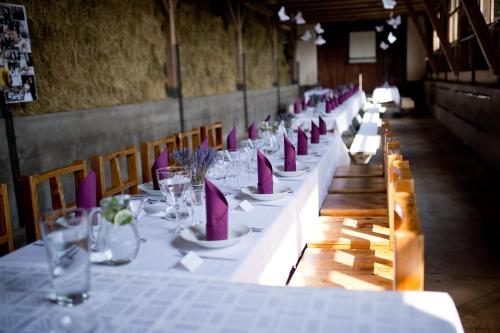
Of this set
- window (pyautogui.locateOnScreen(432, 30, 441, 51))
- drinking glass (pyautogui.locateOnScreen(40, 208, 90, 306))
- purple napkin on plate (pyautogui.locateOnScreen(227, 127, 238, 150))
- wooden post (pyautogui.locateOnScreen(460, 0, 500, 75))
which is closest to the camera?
drinking glass (pyautogui.locateOnScreen(40, 208, 90, 306))

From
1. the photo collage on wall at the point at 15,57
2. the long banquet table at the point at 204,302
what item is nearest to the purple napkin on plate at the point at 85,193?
the long banquet table at the point at 204,302

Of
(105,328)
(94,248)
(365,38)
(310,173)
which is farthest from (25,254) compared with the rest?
(365,38)

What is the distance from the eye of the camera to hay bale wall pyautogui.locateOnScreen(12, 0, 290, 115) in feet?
16.9

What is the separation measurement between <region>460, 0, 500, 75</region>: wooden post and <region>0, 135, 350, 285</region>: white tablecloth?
4947 mm

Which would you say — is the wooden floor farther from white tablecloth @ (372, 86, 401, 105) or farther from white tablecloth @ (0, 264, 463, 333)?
white tablecloth @ (372, 86, 401, 105)

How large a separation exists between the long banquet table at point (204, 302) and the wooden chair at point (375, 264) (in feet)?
0.44

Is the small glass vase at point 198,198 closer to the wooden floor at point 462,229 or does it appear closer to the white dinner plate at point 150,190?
the white dinner plate at point 150,190

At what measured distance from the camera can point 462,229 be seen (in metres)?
4.12

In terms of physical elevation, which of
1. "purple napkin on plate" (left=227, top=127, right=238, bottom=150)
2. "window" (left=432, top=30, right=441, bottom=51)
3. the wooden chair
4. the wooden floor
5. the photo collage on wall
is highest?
"window" (left=432, top=30, right=441, bottom=51)

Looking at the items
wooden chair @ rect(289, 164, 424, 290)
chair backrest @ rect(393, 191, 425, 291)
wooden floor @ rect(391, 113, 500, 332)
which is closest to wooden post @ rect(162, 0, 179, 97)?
wooden floor @ rect(391, 113, 500, 332)

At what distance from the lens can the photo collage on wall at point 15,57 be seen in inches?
174

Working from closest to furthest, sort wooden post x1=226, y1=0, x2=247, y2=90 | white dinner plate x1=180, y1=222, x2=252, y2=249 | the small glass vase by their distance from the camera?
white dinner plate x1=180, y1=222, x2=252, y2=249, the small glass vase, wooden post x1=226, y1=0, x2=247, y2=90

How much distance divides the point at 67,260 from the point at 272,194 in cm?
124

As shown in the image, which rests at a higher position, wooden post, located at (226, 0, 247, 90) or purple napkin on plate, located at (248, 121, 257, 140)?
wooden post, located at (226, 0, 247, 90)
